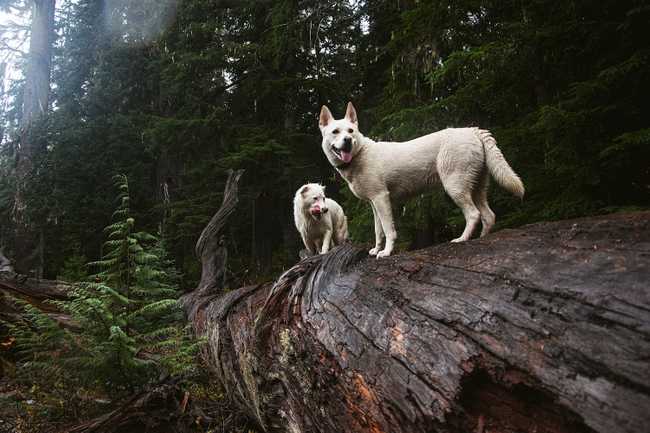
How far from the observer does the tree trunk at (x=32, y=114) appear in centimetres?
1553

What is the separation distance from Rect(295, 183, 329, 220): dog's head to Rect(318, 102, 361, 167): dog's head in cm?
122

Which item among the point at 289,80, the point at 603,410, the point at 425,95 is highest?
the point at 289,80

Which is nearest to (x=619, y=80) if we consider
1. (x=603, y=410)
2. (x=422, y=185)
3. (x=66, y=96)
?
(x=422, y=185)

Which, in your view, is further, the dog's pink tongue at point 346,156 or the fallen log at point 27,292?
the fallen log at point 27,292

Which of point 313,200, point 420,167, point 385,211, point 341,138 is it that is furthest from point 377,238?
point 313,200

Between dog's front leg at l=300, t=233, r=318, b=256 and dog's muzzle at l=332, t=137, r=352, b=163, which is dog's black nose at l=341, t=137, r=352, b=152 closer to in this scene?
dog's muzzle at l=332, t=137, r=352, b=163

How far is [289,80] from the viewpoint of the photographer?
1366 centimetres

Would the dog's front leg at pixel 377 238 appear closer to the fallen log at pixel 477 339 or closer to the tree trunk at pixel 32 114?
the fallen log at pixel 477 339

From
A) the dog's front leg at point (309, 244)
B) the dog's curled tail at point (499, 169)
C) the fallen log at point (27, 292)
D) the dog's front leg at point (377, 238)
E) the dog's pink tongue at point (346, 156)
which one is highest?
the dog's pink tongue at point (346, 156)

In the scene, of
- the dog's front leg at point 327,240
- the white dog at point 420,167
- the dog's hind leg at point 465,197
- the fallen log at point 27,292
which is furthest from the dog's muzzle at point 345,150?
the fallen log at point 27,292

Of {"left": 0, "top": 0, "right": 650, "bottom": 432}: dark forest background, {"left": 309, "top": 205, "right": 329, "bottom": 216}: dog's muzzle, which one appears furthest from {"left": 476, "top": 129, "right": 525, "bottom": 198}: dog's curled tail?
{"left": 309, "top": 205, "right": 329, "bottom": 216}: dog's muzzle

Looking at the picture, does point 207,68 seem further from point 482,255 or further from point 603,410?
point 603,410

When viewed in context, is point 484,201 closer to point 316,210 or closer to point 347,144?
point 347,144

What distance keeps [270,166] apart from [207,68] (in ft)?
14.2
